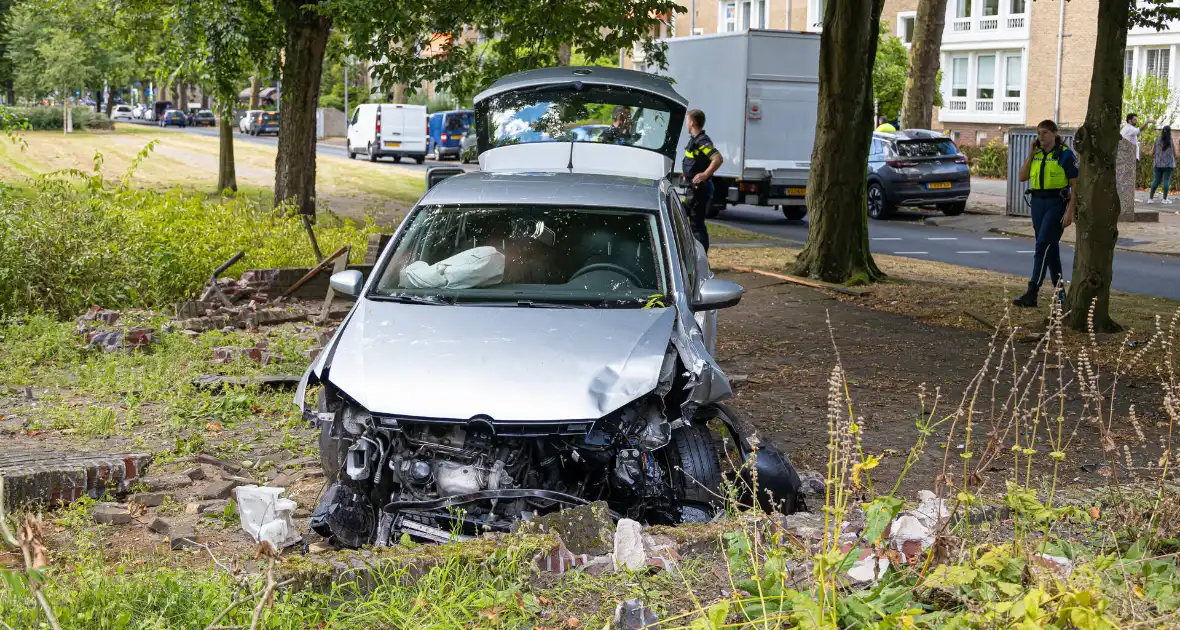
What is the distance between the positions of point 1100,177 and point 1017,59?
40.3 m

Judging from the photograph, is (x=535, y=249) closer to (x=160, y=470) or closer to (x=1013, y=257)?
(x=160, y=470)

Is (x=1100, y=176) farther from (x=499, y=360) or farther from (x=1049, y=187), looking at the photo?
(x=499, y=360)

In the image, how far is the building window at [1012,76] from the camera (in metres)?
48.5

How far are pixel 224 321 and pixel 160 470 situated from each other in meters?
4.28

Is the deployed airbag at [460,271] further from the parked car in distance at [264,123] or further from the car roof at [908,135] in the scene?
the parked car in distance at [264,123]

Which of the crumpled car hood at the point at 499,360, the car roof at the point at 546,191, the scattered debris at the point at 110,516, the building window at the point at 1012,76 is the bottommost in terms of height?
the scattered debris at the point at 110,516

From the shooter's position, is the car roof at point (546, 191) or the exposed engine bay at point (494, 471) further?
the car roof at point (546, 191)

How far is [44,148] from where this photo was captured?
146 feet

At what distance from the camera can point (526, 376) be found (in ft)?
16.9

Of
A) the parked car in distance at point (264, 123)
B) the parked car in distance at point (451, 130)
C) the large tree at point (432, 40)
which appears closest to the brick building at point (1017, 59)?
the parked car in distance at point (451, 130)

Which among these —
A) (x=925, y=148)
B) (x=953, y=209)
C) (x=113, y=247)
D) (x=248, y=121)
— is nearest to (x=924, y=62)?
(x=953, y=209)

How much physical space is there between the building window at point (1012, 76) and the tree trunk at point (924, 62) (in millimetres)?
19691

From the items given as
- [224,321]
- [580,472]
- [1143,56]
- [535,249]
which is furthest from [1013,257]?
[1143,56]

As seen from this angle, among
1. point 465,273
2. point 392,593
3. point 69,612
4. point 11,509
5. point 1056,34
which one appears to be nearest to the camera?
point 69,612
